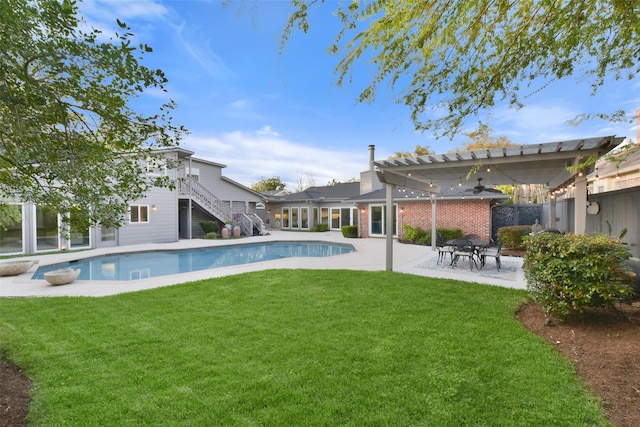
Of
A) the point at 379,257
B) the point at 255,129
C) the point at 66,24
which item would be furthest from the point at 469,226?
the point at 66,24

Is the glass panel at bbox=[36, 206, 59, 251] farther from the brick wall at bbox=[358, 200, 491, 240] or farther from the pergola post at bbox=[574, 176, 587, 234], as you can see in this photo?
the pergola post at bbox=[574, 176, 587, 234]

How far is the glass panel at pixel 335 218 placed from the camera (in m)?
24.2

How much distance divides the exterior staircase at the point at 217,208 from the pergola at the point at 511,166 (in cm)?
1373

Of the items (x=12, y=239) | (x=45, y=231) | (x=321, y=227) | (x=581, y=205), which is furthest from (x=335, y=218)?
(x=581, y=205)

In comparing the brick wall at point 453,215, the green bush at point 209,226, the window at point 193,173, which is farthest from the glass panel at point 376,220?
the window at point 193,173

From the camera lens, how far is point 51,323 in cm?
476

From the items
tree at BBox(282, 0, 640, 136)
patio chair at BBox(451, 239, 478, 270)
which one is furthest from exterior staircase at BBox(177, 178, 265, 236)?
tree at BBox(282, 0, 640, 136)

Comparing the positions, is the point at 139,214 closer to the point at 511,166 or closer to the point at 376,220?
the point at 376,220

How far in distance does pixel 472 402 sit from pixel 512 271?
712cm

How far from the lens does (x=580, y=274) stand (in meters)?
4.20

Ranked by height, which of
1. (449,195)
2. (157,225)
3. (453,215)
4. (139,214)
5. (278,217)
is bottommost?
(157,225)

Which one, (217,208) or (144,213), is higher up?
(217,208)

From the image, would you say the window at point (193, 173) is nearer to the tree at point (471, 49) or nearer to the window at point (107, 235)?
the window at point (107, 235)

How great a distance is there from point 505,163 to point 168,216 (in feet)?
56.4
